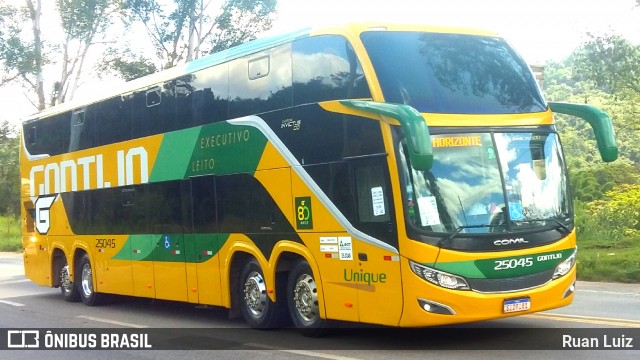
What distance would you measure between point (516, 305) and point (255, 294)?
4.07 metres

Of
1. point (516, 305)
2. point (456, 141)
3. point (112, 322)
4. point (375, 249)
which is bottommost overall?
point (112, 322)

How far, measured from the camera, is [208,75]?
1327 cm

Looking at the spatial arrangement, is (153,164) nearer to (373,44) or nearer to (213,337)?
(213,337)

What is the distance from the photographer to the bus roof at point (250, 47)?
1030 centimetres

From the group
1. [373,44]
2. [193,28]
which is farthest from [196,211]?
[193,28]

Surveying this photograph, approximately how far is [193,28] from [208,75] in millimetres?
21996

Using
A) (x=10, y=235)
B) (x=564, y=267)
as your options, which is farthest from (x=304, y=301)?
(x=10, y=235)

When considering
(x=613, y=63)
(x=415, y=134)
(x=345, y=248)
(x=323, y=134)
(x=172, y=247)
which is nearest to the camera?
(x=415, y=134)

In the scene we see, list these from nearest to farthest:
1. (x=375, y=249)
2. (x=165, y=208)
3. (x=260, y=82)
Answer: (x=375, y=249) → (x=260, y=82) → (x=165, y=208)

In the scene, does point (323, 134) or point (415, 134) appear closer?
point (415, 134)

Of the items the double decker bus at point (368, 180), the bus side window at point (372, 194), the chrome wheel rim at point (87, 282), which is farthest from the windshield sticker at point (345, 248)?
the chrome wheel rim at point (87, 282)

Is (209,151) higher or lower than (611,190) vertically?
higher

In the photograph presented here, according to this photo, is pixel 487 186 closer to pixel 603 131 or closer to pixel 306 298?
pixel 603 131

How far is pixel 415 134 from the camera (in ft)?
28.2
